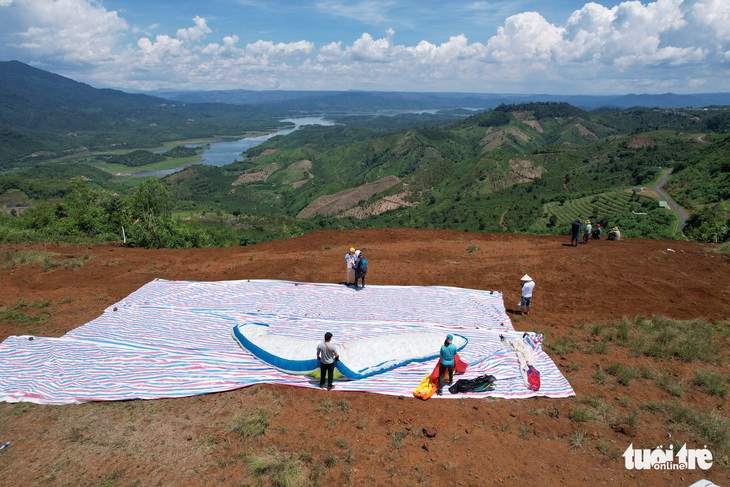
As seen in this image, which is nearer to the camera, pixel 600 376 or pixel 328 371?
pixel 328 371

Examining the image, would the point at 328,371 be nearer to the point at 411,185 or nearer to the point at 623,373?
the point at 623,373

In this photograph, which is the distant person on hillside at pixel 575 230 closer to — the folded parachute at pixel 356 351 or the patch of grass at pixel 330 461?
the folded parachute at pixel 356 351

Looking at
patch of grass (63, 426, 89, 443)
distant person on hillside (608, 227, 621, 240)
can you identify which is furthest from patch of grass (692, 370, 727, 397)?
distant person on hillside (608, 227, 621, 240)

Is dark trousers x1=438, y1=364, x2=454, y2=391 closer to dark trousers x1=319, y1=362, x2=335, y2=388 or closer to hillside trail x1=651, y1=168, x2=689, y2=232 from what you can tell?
dark trousers x1=319, y1=362, x2=335, y2=388

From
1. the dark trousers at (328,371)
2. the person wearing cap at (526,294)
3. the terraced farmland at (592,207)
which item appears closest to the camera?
the dark trousers at (328,371)

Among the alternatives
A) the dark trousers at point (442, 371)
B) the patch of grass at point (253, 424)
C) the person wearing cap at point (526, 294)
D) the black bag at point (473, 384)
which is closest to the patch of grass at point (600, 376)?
the black bag at point (473, 384)

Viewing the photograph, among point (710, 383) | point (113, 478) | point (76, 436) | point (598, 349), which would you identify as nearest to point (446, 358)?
point (598, 349)

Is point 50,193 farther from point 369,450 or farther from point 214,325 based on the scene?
point 369,450

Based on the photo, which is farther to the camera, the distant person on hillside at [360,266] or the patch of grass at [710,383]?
the distant person on hillside at [360,266]
